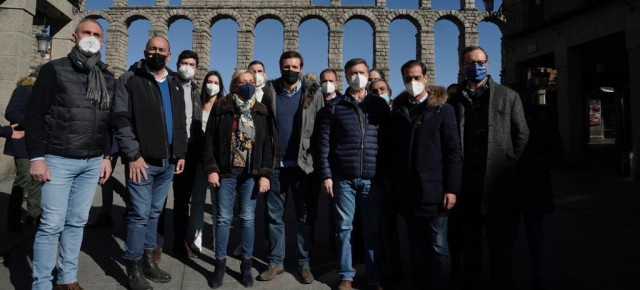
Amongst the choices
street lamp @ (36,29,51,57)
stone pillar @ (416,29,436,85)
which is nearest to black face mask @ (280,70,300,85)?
street lamp @ (36,29,51,57)

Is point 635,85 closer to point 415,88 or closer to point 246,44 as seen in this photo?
point 415,88

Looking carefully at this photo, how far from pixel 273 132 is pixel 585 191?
7727mm

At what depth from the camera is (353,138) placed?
3121mm

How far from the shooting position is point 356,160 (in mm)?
3086

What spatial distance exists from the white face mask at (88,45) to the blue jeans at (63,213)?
0.85m

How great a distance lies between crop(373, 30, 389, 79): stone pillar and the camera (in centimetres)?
2377

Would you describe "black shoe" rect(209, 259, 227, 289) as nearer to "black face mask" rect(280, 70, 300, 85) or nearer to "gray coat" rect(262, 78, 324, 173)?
"gray coat" rect(262, 78, 324, 173)

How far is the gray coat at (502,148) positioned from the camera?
290 cm

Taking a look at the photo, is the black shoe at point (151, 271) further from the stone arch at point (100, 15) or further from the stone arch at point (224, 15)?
the stone arch at point (100, 15)

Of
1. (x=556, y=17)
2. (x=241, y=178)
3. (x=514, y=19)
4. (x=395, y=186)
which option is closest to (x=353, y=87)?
(x=395, y=186)

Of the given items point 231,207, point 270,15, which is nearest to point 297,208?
point 231,207

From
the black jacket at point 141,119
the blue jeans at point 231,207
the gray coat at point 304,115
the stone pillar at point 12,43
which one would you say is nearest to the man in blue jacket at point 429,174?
the gray coat at point 304,115

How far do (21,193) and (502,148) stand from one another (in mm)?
5533

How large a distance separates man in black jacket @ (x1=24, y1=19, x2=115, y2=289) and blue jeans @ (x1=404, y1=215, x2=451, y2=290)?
8.73 ft
